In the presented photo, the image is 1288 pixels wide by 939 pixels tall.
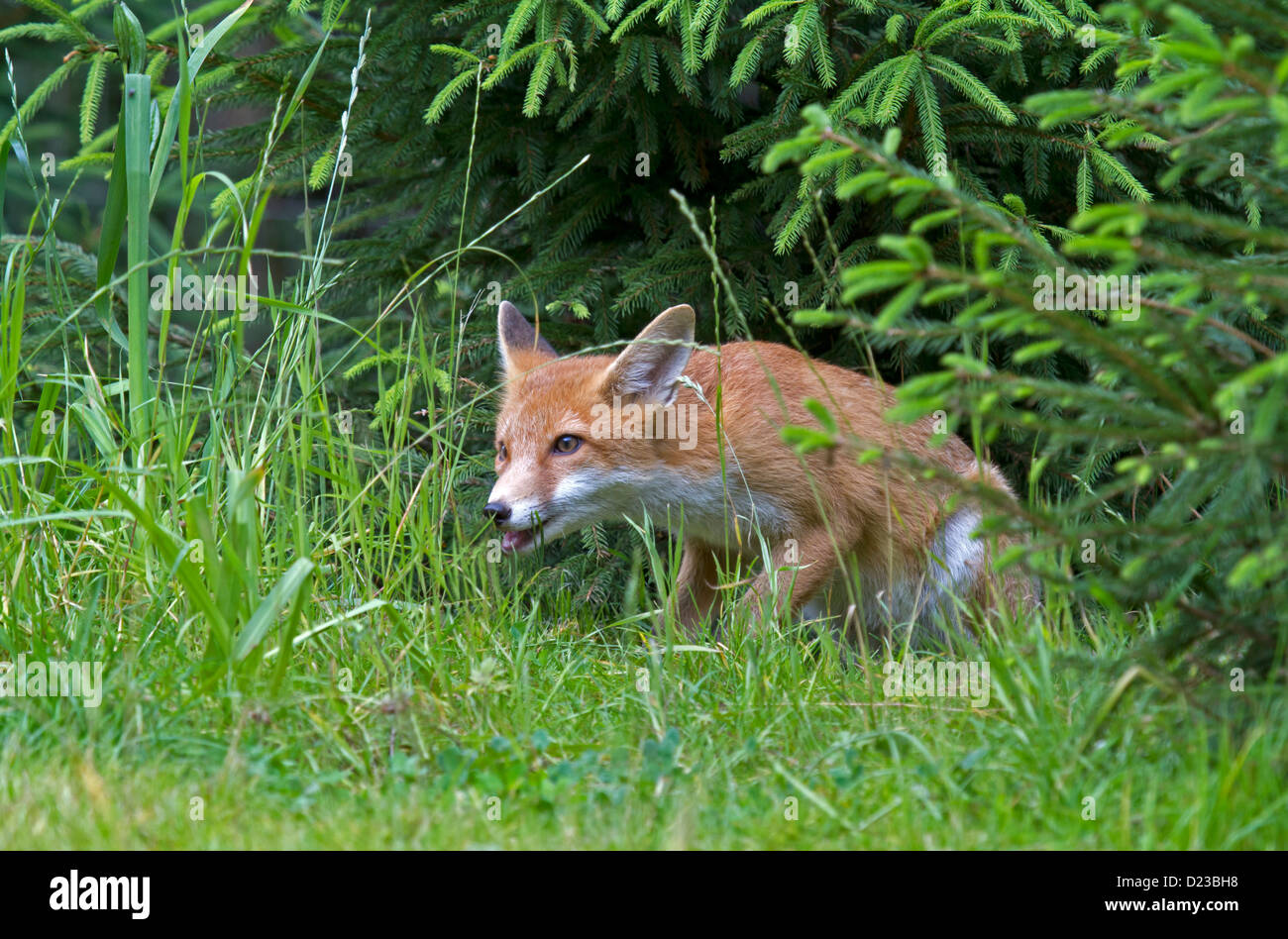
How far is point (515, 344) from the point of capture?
17.2ft

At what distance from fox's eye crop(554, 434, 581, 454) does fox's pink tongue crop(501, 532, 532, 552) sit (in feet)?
1.37

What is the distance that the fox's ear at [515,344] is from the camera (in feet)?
17.1

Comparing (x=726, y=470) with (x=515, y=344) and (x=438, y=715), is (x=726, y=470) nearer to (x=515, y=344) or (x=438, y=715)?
(x=515, y=344)

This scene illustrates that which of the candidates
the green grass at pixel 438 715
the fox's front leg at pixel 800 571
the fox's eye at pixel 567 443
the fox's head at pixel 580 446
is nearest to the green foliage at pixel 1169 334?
the green grass at pixel 438 715

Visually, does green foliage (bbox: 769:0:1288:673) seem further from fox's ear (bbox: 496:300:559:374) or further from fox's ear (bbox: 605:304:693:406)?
fox's ear (bbox: 496:300:559:374)

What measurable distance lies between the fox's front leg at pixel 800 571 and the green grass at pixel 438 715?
0.69 meters

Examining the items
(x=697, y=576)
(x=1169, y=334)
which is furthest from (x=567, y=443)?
(x=1169, y=334)

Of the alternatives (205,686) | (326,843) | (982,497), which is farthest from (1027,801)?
(205,686)

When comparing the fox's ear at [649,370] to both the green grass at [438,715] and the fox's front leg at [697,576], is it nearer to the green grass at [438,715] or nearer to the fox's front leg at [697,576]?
the fox's front leg at [697,576]

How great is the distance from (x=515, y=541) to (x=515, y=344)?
107 cm

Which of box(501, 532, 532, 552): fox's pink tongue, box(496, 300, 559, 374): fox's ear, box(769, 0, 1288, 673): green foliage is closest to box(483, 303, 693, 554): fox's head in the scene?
box(501, 532, 532, 552): fox's pink tongue

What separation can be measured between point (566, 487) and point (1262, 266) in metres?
2.77

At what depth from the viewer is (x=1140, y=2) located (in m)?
2.34

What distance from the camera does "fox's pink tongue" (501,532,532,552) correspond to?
461 centimetres
